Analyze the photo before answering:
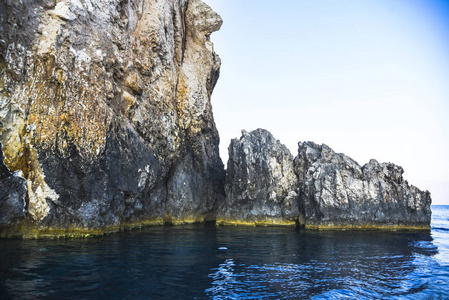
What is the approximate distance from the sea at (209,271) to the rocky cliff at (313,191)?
41.5 feet

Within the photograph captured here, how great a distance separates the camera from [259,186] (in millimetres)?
36000

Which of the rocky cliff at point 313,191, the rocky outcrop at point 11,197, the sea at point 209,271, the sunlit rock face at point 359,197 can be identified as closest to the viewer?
the sea at point 209,271

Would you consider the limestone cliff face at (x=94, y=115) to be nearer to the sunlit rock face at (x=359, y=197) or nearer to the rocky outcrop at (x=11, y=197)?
the rocky outcrop at (x=11, y=197)

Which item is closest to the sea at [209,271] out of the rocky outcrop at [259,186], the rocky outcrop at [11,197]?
the rocky outcrop at [11,197]

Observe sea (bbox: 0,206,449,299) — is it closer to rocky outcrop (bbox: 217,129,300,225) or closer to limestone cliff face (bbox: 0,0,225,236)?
limestone cliff face (bbox: 0,0,225,236)

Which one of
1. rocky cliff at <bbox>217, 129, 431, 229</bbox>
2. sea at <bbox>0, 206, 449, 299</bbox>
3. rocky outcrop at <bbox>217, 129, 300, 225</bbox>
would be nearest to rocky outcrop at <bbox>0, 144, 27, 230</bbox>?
sea at <bbox>0, 206, 449, 299</bbox>

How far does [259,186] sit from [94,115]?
21278mm

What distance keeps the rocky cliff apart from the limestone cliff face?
649 centimetres

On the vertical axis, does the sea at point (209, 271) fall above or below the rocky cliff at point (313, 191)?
below

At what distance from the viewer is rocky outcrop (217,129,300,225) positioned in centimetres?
3516

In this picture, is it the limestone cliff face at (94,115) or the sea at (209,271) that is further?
the limestone cliff face at (94,115)

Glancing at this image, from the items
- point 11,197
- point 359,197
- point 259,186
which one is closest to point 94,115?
point 11,197

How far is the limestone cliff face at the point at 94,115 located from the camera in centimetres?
→ 1767

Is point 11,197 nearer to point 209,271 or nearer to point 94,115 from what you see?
point 94,115
